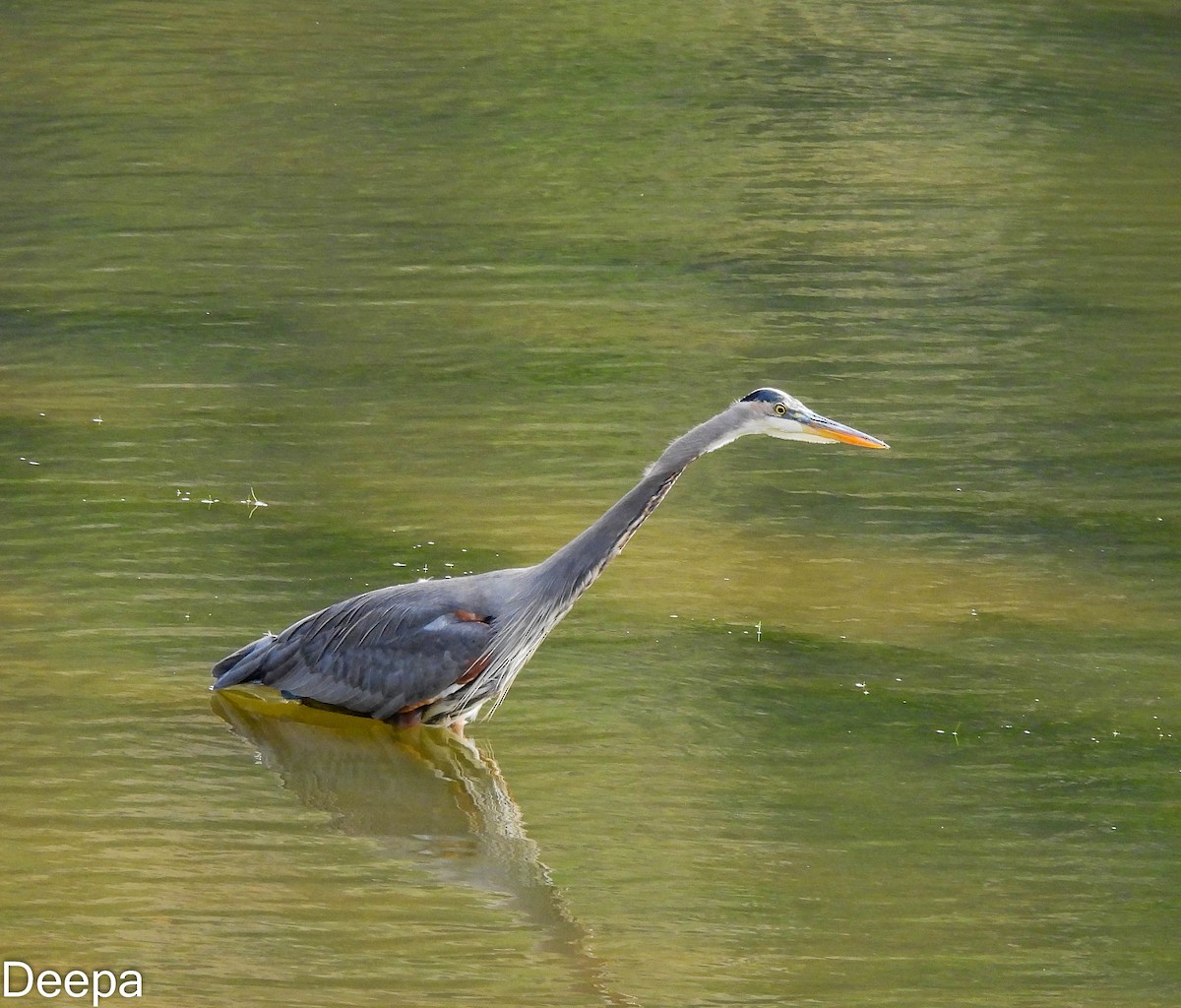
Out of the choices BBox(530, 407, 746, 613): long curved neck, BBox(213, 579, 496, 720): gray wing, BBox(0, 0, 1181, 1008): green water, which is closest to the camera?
BBox(0, 0, 1181, 1008): green water

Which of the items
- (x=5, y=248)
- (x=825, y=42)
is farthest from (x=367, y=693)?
(x=825, y=42)

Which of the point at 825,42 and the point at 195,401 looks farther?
the point at 825,42

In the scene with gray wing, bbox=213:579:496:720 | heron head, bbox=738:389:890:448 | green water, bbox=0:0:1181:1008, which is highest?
heron head, bbox=738:389:890:448

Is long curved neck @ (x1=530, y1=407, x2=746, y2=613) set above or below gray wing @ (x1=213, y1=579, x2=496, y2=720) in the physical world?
above

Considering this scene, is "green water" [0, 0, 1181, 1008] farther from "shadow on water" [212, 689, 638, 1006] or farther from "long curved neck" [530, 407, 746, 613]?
"long curved neck" [530, 407, 746, 613]

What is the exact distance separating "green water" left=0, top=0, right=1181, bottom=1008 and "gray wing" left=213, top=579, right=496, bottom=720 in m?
0.19

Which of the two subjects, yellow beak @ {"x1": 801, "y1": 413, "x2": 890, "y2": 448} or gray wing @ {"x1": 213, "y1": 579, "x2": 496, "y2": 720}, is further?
gray wing @ {"x1": 213, "y1": 579, "x2": 496, "y2": 720}

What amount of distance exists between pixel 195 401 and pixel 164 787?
4.22 m

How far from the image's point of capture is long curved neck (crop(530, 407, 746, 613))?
21.7 ft

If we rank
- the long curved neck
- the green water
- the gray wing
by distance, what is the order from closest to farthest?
1. the green water
2. the long curved neck
3. the gray wing

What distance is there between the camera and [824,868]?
236 inches

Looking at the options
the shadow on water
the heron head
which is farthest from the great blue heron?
the shadow on water

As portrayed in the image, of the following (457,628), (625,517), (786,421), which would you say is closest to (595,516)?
(457,628)

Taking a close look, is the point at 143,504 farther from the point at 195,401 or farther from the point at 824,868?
the point at 824,868
